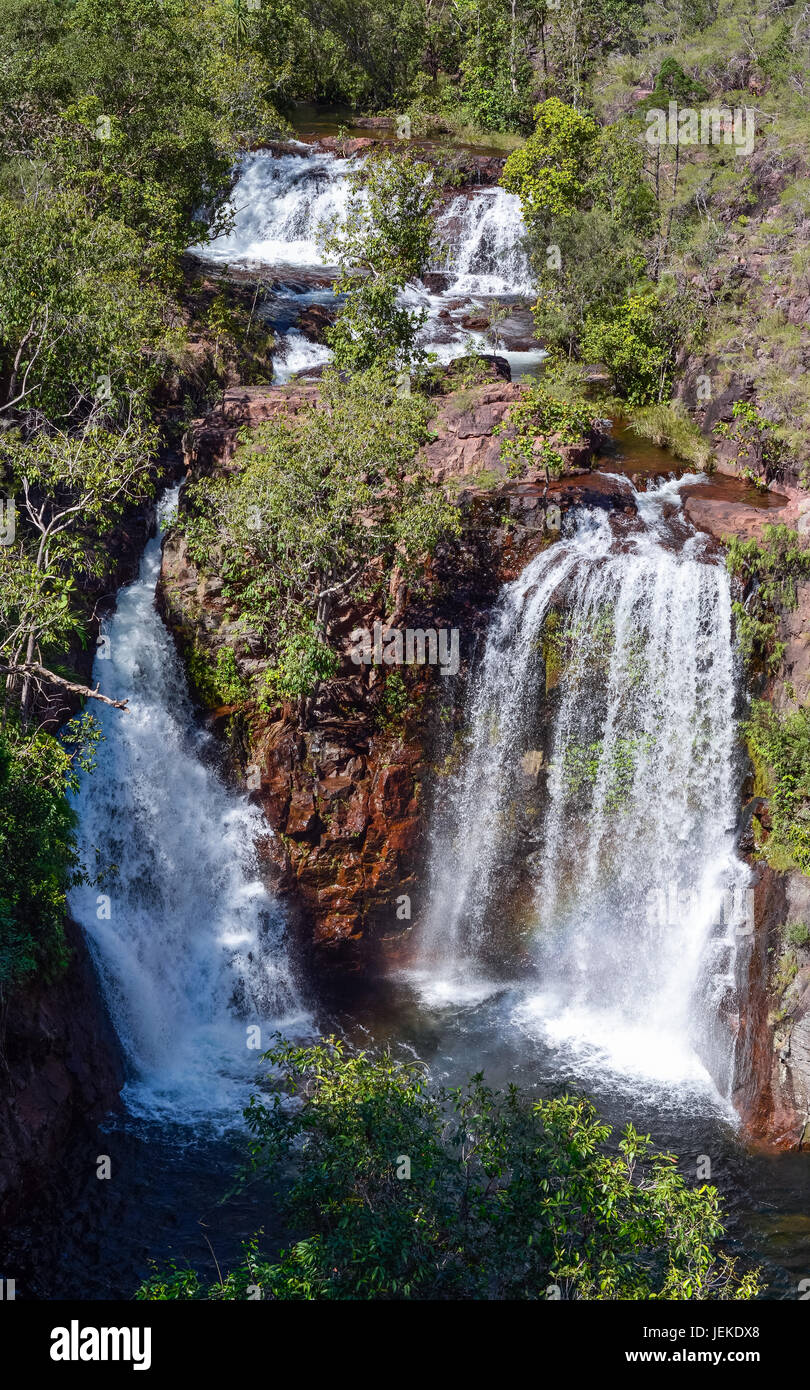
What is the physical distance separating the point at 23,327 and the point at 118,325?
211 cm

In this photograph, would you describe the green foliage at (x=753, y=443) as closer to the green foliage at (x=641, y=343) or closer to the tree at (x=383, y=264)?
the green foliage at (x=641, y=343)

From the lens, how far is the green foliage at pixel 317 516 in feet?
67.6

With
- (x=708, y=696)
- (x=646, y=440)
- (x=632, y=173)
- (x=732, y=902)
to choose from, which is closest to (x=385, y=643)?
(x=708, y=696)

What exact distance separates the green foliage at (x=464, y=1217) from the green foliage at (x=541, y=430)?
16619 mm

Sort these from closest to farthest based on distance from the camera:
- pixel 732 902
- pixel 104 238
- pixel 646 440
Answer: pixel 732 902
pixel 104 238
pixel 646 440

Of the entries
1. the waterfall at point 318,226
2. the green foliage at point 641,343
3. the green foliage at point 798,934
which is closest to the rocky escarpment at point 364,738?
the green foliage at point 798,934

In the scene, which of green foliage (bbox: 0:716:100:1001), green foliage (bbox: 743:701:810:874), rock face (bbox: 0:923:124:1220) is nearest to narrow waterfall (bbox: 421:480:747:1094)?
green foliage (bbox: 743:701:810:874)

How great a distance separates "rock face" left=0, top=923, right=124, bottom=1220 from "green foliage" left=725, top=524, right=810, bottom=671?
1400cm

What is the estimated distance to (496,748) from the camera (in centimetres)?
2236

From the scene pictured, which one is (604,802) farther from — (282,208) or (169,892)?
(282,208)

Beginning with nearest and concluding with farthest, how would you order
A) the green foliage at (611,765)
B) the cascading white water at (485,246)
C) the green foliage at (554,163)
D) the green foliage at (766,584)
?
1. the green foliage at (766,584)
2. the green foliage at (611,765)
3. the green foliage at (554,163)
4. the cascading white water at (485,246)

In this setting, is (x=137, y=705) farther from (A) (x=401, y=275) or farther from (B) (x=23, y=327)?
(A) (x=401, y=275)

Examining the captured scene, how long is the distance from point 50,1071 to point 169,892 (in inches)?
209

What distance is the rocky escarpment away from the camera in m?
22.1
